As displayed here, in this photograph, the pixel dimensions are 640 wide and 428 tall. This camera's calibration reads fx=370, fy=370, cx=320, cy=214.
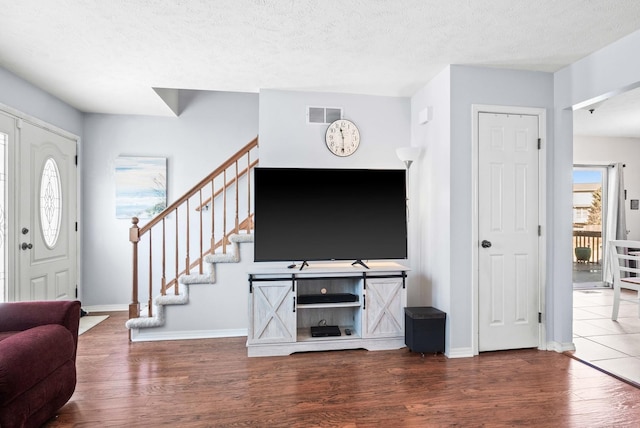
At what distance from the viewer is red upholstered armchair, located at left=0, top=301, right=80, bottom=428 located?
73.2 inches

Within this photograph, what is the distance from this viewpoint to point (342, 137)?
394 centimetres

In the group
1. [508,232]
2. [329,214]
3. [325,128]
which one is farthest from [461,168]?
[325,128]

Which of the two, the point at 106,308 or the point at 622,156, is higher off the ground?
the point at 622,156

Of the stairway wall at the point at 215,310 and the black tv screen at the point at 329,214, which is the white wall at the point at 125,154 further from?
the black tv screen at the point at 329,214

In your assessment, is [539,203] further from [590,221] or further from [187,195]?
[590,221]

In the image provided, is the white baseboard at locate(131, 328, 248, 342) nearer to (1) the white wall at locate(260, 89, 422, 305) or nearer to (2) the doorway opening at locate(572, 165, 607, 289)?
(1) the white wall at locate(260, 89, 422, 305)

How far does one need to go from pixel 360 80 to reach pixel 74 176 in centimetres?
367

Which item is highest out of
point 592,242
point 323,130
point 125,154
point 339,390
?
point 323,130

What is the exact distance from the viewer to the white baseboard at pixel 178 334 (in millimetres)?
3719

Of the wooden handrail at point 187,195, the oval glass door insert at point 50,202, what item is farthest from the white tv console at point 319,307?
the oval glass door insert at point 50,202

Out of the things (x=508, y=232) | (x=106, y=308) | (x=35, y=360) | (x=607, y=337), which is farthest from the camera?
(x=106, y=308)

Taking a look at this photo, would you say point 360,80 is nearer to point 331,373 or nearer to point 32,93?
point 331,373

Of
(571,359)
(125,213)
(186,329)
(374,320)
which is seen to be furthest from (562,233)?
(125,213)

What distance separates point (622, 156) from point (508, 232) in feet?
15.6
